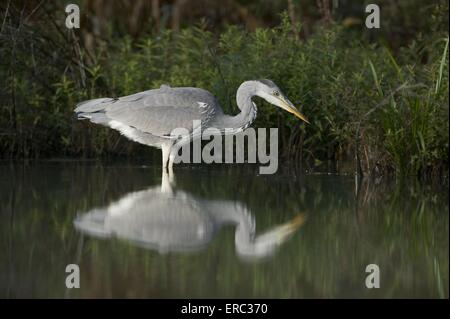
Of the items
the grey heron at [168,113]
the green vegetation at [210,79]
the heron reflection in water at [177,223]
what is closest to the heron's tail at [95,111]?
the grey heron at [168,113]

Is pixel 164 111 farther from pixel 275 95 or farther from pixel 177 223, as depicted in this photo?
pixel 177 223

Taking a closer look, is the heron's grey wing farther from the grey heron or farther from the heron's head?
the heron's head

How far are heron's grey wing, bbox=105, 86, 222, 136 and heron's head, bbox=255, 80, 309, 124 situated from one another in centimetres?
59

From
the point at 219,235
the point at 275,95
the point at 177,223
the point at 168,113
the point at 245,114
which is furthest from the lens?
the point at 245,114

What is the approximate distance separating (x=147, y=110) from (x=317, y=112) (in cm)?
233

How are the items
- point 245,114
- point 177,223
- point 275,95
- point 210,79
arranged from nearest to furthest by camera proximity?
point 177,223 < point 275,95 < point 245,114 < point 210,79

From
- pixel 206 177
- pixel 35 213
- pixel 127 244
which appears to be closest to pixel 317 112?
pixel 206 177

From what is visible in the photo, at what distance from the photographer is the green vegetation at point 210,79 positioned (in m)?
12.0

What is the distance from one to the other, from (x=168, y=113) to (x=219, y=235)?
12.3 feet

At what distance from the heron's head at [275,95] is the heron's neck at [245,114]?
12 cm

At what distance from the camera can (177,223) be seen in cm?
808

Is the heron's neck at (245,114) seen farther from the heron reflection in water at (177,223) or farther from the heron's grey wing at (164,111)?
the heron reflection in water at (177,223)

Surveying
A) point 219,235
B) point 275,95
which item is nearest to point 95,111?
point 275,95

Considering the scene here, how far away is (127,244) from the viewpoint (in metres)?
7.19
